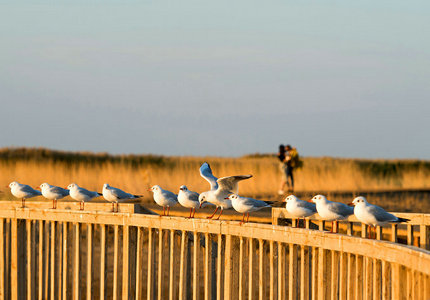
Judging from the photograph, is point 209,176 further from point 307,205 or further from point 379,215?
point 379,215

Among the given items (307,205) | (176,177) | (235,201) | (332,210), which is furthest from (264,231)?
(176,177)

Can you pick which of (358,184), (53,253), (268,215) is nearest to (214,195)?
(53,253)

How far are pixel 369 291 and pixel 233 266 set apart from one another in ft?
9.73

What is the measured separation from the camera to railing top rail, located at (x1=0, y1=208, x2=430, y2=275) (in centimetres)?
881

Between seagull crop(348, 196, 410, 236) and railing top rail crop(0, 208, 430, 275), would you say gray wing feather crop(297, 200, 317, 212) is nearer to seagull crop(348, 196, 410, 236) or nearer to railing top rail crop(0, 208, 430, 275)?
railing top rail crop(0, 208, 430, 275)

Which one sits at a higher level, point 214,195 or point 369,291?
point 214,195

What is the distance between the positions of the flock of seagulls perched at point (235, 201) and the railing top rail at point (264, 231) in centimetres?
35

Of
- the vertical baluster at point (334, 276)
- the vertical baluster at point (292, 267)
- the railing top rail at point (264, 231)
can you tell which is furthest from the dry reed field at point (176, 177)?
the vertical baluster at point (334, 276)

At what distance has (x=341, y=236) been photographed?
10.3 metres

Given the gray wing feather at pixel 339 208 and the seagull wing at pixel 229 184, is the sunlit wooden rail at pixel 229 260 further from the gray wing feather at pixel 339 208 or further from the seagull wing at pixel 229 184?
the seagull wing at pixel 229 184

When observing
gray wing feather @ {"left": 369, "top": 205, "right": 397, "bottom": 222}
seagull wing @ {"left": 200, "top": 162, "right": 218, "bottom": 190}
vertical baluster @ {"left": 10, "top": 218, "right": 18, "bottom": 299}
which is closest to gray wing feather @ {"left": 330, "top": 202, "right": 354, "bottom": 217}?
gray wing feather @ {"left": 369, "top": 205, "right": 397, "bottom": 222}

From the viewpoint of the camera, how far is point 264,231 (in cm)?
1174

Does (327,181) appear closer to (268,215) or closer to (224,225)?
(268,215)

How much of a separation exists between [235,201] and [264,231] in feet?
3.99
